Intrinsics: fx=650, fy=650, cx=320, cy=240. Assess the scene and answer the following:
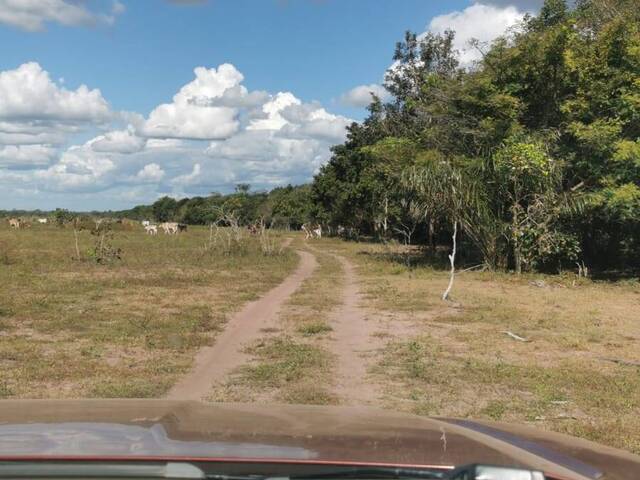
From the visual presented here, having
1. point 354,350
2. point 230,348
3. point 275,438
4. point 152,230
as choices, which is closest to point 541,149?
point 354,350

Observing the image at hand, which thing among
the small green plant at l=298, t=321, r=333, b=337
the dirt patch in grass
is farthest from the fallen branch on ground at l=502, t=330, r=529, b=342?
the dirt patch in grass

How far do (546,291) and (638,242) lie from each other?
22.0ft

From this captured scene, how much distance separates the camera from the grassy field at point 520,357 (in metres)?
6.50

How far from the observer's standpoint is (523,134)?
67.5ft

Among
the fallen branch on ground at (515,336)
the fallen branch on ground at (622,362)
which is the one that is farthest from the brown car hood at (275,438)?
the fallen branch on ground at (515,336)

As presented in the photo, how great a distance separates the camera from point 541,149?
65.6 feet

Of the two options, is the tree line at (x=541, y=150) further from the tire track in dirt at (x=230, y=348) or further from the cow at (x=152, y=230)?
the cow at (x=152, y=230)

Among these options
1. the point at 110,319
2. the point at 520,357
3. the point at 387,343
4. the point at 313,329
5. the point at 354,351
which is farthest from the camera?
the point at 110,319

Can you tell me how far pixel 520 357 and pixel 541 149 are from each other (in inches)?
488

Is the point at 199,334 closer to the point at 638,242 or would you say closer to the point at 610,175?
the point at 610,175

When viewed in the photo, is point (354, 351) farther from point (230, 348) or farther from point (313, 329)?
point (230, 348)

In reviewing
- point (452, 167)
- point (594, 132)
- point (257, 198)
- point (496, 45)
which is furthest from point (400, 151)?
point (257, 198)

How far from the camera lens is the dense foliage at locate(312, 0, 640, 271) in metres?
19.4

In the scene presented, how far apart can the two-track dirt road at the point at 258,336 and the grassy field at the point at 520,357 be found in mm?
331
